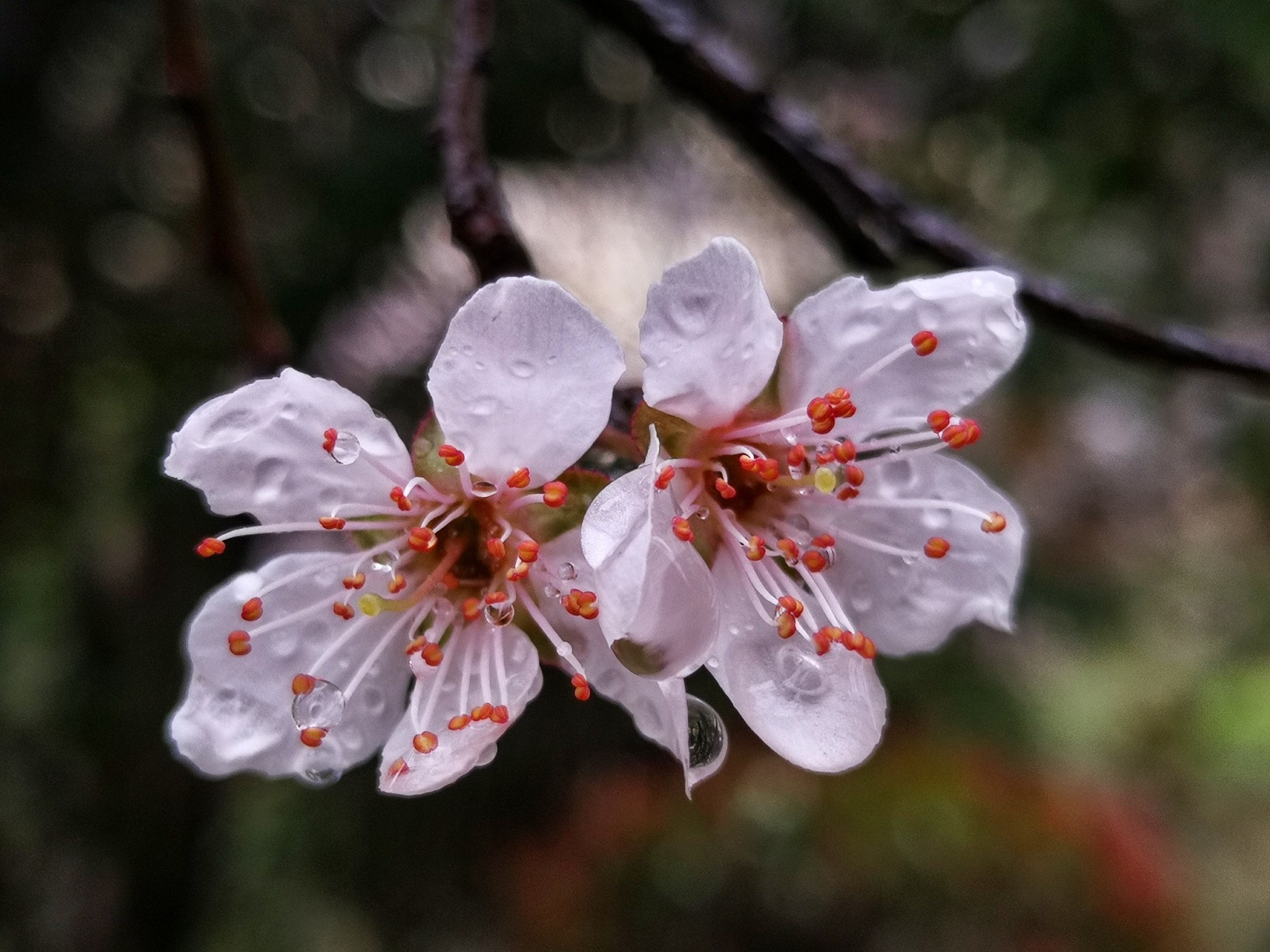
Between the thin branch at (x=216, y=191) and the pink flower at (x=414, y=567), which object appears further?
the thin branch at (x=216, y=191)

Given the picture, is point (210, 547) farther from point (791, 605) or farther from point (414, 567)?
point (791, 605)

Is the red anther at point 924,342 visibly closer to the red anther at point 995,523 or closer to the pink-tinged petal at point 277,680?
the red anther at point 995,523

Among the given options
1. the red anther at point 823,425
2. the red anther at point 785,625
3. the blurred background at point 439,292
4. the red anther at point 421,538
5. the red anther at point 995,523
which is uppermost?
the red anther at point 823,425

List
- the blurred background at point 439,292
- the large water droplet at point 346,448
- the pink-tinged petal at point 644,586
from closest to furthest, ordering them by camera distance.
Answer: the pink-tinged petal at point 644,586 < the large water droplet at point 346,448 < the blurred background at point 439,292

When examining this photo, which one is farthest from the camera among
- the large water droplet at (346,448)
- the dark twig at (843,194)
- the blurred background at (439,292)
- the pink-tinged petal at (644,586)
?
the blurred background at (439,292)

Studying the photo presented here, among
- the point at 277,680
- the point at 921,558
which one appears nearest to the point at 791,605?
the point at 921,558

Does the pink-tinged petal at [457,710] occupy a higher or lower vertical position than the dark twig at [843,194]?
lower

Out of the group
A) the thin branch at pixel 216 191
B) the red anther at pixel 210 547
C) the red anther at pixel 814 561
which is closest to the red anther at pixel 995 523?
the red anther at pixel 814 561

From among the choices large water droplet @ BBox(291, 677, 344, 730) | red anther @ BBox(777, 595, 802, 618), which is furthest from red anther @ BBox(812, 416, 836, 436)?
large water droplet @ BBox(291, 677, 344, 730)
